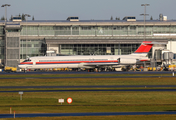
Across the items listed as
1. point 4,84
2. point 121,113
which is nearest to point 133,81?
point 4,84

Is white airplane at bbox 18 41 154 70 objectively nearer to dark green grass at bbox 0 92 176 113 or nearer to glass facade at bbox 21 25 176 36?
glass facade at bbox 21 25 176 36

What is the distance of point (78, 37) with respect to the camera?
114 m

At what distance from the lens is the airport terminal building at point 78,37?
109312 millimetres

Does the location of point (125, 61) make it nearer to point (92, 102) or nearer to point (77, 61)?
point (77, 61)

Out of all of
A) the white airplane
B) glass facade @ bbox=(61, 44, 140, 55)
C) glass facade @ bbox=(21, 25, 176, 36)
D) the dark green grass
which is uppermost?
glass facade @ bbox=(21, 25, 176, 36)

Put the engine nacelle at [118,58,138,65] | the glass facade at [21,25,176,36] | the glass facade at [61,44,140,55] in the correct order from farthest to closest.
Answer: the glass facade at [21,25,176,36], the glass facade at [61,44,140,55], the engine nacelle at [118,58,138,65]

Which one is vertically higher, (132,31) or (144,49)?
(132,31)

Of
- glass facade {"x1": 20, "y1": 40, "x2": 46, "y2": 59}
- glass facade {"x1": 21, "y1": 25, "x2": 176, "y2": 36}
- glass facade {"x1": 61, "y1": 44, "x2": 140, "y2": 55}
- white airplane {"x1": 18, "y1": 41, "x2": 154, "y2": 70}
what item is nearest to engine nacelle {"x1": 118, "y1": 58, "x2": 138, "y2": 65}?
white airplane {"x1": 18, "y1": 41, "x2": 154, "y2": 70}

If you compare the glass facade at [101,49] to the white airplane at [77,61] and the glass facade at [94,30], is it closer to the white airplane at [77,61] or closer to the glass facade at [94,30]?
the glass facade at [94,30]

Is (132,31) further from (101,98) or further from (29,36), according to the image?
(101,98)

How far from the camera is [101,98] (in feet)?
124

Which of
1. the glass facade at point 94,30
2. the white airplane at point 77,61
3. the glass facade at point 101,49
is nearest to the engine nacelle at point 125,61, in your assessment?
the white airplane at point 77,61

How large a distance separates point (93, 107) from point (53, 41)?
260ft

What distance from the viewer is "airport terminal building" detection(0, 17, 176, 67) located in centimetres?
10931
